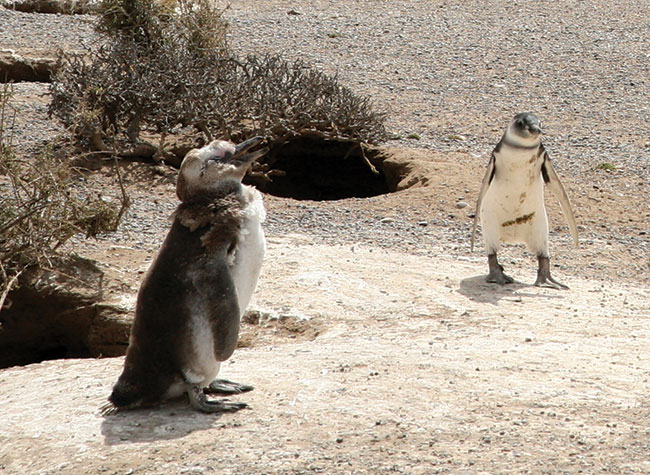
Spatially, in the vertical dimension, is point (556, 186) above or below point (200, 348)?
above

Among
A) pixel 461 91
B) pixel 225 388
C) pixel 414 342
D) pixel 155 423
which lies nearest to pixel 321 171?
pixel 461 91

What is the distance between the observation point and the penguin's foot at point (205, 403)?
433 cm

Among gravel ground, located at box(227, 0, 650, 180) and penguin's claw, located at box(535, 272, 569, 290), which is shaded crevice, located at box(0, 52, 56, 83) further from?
penguin's claw, located at box(535, 272, 569, 290)

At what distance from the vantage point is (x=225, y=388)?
460 centimetres

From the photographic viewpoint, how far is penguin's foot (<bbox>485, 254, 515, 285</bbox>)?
7277 mm

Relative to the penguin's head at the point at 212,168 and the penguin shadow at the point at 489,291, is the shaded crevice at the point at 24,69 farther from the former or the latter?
the penguin's head at the point at 212,168

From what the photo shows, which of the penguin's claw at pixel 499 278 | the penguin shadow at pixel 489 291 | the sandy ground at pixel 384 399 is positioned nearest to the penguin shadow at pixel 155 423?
the sandy ground at pixel 384 399

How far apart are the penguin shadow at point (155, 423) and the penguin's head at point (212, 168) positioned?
93cm

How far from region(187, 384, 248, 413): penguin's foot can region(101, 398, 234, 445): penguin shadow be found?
0.08 feet

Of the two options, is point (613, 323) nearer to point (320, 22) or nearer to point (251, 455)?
point (251, 455)

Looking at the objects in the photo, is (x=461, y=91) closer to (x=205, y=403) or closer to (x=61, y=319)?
(x=61, y=319)

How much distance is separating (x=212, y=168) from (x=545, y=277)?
3.68 meters

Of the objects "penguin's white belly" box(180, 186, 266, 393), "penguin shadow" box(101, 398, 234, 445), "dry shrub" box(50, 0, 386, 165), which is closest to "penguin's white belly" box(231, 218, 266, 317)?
"penguin's white belly" box(180, 186, 266, 393)

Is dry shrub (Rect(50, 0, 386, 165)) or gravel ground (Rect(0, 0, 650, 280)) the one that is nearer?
gravel ground (Rect(0, 0, 650, 280))
